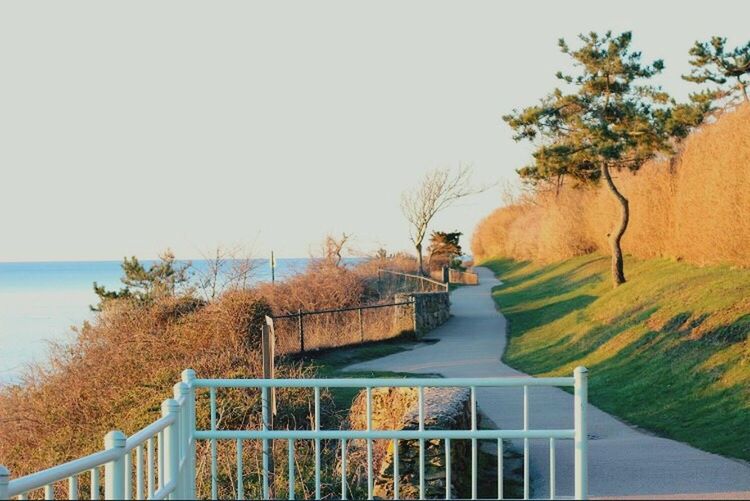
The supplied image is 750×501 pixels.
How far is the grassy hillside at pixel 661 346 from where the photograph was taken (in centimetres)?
1425

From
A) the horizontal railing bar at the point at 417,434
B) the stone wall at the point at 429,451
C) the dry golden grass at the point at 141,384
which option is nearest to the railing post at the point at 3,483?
the horizontal railing bar at the point at 417,434

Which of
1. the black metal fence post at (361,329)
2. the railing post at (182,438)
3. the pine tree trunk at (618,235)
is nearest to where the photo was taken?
the railing post at (182,438)

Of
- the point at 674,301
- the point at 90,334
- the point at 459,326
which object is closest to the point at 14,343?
the point at 459,326

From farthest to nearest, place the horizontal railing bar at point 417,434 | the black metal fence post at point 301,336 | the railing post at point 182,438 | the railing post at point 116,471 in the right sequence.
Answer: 1. the black metal fence post at point 301,336
2. the horizontal railing bar at point 417,434
3. the railing post at point 182,438
4. the railing post at point 116,471

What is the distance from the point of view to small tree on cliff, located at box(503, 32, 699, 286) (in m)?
31.2

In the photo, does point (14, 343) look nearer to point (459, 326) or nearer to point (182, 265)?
point (182, 265)

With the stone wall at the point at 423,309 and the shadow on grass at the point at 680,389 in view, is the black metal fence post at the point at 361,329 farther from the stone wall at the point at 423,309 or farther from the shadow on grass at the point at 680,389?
the shadow on grass at the point at 680,389

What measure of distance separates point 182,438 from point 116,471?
3.98 feet

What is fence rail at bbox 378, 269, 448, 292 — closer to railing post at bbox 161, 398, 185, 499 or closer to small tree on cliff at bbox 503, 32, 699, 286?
small tree on cliff at bbox 503, 32, 699, 286

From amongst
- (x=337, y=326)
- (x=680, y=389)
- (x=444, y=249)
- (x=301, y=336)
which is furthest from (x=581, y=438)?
(x=444, y=249)

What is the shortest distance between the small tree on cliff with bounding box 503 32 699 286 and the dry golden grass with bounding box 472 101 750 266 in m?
1.06

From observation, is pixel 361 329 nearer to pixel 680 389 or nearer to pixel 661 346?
pixel 661 346

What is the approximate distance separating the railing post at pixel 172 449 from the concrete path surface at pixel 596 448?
8.80 ft

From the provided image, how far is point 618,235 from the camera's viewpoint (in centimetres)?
3197
